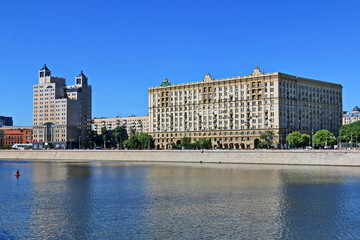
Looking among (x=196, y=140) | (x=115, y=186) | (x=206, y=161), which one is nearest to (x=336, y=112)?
(x=196, y=140)

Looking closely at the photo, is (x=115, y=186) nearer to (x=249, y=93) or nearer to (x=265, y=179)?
(x=265, y=179)

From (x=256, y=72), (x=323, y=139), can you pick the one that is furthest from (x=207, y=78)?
(x=323, y=139)

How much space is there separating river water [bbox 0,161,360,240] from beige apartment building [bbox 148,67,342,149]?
335ft

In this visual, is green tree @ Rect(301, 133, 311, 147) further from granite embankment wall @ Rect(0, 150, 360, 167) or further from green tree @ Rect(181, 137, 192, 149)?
green tree @ Rect(181, 137, 192, 149)

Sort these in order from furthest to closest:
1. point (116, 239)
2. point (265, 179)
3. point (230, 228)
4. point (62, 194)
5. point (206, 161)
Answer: point (206, 161) < point (265, 179) < point (62, 194) < point (230, 228) < point (116, 239)

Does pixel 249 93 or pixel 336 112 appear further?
pixel 336 112

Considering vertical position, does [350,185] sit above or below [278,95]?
below

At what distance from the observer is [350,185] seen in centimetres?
6825

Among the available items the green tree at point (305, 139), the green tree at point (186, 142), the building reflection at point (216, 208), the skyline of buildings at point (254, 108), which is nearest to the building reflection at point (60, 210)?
the building reflection at point (216, 208)

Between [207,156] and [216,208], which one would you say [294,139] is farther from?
[216,208]

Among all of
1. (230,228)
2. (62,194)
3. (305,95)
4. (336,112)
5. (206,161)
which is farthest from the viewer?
(336,112)

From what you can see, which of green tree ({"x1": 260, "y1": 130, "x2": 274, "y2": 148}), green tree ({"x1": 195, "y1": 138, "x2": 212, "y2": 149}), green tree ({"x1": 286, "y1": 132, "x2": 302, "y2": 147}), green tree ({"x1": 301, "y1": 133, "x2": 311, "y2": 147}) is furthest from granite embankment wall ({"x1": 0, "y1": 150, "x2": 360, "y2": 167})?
green tree ({"x1": 301, "y1": 133, "x2": 311, "y2": 147})

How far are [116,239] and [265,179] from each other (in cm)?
4750

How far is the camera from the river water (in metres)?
37.7
